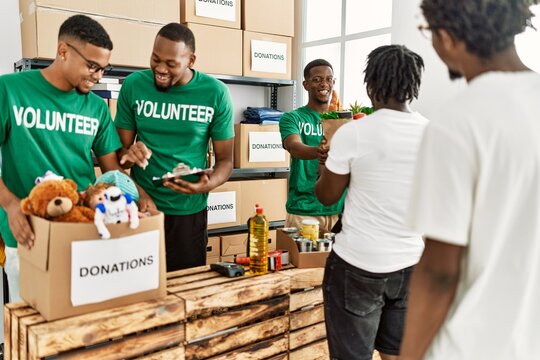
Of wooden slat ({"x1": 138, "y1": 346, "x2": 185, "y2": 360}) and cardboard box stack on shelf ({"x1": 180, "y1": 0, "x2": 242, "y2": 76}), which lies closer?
wooden slat ({"x1": 138, "y1": 346, "x2": 185, "y2": 360})

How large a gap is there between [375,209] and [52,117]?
1.14 metres

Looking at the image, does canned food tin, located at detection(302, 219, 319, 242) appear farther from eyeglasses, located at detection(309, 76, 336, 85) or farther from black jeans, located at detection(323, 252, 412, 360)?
eyeglasses, located at detection(309, 76, 336, 85)

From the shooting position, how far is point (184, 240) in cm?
212

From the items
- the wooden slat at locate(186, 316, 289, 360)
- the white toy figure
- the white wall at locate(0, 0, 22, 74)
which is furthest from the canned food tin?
the white wall at locate(0, 0, 22, 74)

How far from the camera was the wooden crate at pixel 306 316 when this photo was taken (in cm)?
176

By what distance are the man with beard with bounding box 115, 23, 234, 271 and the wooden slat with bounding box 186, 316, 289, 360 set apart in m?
0.59

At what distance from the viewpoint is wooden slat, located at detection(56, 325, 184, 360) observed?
1.31 m

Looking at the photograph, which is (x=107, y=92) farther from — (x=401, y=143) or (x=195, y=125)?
(x=401, y=143)

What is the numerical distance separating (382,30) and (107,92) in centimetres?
176

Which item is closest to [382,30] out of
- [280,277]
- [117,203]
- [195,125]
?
[195,125]

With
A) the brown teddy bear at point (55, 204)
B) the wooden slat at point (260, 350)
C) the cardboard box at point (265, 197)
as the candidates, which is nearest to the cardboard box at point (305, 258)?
the wooden slat at point (260, 350)

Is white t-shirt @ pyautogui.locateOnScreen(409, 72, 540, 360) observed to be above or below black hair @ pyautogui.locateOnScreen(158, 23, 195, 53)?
below

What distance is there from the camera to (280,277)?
1707mm

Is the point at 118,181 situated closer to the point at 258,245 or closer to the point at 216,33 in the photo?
the point at 258,245
